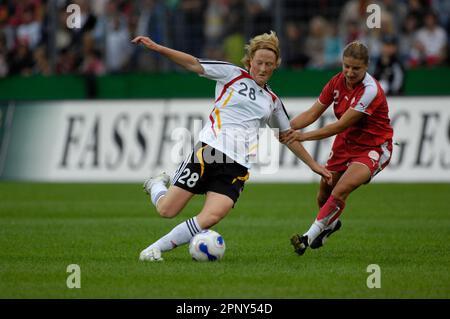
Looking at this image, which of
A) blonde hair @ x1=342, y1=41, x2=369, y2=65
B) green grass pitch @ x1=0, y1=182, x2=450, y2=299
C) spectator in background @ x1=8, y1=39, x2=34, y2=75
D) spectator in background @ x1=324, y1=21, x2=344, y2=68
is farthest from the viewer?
spectator in background @ x1=8, y1=39, x2=34, y2=75

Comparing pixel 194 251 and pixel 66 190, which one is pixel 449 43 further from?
pixel 194 251

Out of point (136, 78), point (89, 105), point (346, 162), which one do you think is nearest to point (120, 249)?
point (346, 162)

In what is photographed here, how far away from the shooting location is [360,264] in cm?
925

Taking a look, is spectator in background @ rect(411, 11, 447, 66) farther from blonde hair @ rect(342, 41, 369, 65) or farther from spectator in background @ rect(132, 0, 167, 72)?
blonde hair @ rect(342, 41, 369, 65)

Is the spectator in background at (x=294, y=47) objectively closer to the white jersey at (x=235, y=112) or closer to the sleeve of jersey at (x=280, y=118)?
the sleeve of jersey at (x=280, y=118)

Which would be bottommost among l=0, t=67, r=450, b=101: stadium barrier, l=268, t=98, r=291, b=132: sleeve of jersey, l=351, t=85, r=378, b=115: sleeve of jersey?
l=268, t=98, r=291, b=132: sleeve of jersey

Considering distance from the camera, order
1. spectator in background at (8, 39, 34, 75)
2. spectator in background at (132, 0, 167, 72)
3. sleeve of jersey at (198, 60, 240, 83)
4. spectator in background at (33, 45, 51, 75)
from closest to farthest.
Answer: sleeve of jersey at (198, 60, 240, 83) → spectator in background at (132, 0, 167, 72) → spectator in background at (33, 45, 51, 75) → spectator in background at (8, 39, 34, 75)

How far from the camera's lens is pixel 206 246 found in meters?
9.19

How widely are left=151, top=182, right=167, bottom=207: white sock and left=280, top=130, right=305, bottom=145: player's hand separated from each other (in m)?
1.28

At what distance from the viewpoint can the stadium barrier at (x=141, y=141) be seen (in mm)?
18875

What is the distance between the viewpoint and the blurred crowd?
68.6 ft

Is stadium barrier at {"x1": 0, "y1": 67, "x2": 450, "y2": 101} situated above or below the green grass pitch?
above

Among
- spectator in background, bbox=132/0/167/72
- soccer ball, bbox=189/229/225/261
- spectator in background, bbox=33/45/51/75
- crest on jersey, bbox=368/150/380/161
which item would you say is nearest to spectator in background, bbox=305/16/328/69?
spectator in background, bbox=132/0/167/72

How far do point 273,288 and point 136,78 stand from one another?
14.9 meters
